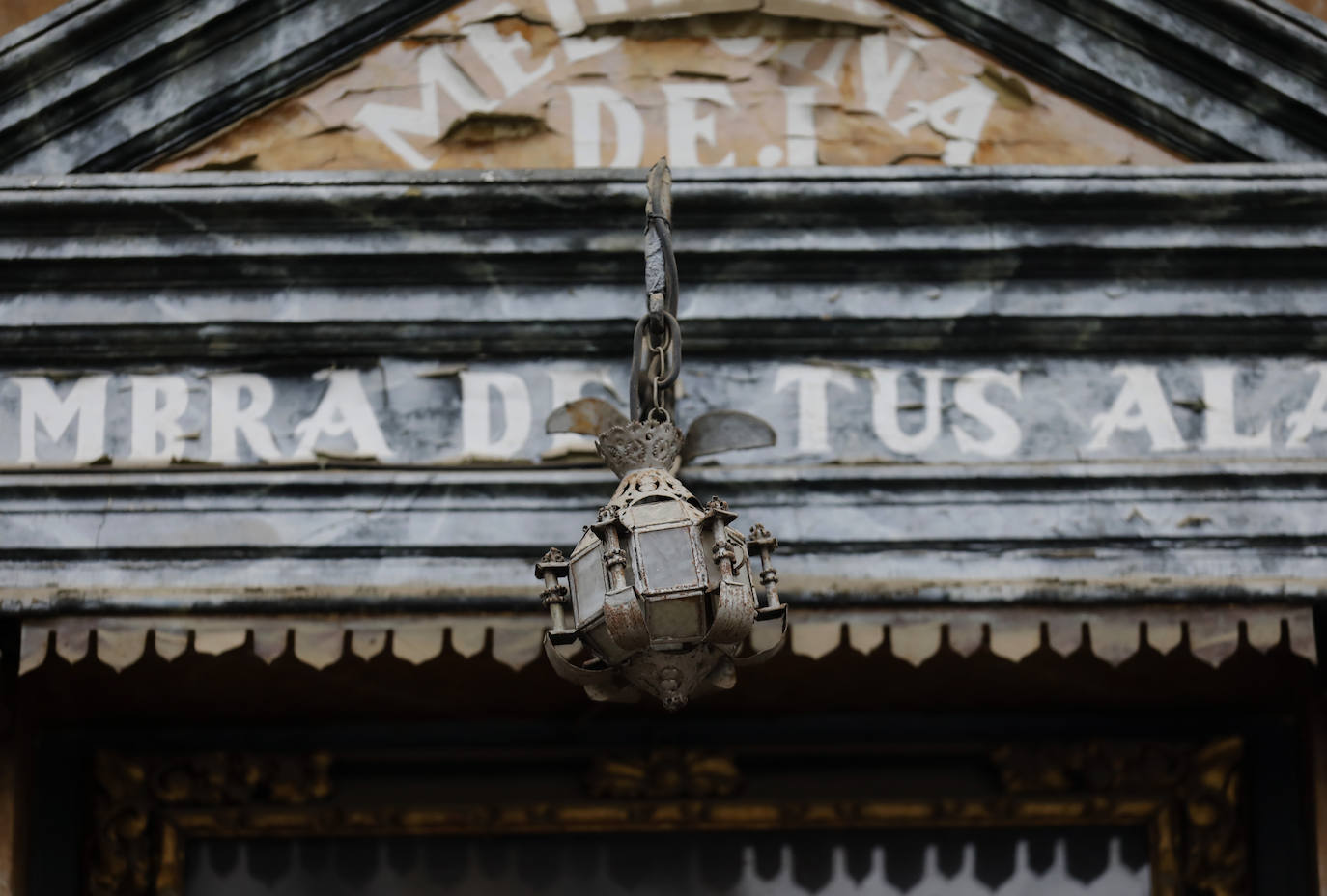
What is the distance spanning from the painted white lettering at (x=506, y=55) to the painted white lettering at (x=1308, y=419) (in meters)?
2.35

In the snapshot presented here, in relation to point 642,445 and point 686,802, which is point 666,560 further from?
point 686,802

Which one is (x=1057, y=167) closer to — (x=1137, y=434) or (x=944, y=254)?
(x=944, y=254)

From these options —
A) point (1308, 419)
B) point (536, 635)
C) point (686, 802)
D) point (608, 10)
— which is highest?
point (608, 10)

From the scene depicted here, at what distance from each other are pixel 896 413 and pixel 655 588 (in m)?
1.49

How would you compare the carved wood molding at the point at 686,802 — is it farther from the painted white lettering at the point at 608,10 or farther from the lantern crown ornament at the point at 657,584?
the painted white lettering at the point at 608,10

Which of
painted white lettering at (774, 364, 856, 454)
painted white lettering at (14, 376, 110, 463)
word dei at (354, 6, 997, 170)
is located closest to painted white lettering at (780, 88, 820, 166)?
word dei at (354, 6, 997, 170)

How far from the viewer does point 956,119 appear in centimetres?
627

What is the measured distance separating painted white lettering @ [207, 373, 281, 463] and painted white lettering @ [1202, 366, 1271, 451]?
2.58 meters

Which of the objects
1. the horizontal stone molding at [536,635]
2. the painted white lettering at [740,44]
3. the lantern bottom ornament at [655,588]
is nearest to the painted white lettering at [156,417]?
the horizontal stone molding at [536,635]

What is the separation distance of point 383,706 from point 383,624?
1.79 feet

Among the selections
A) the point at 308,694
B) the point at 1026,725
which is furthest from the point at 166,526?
the point at 1026,725

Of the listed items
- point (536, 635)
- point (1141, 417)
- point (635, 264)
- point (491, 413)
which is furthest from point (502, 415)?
point (1141, 417)

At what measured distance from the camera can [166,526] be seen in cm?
581

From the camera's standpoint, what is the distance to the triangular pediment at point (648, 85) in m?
6.16
